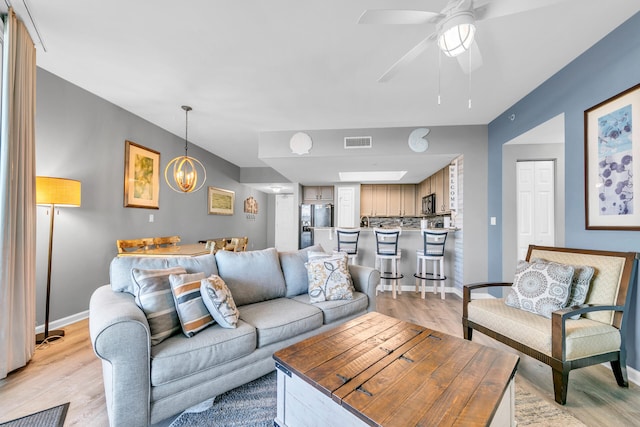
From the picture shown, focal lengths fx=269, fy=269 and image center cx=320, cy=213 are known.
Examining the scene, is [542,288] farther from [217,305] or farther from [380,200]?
[380,200]

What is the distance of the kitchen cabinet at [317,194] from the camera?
291 inches

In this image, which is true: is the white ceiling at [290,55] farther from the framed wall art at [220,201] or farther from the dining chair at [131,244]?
the framed wall art at [220,201]

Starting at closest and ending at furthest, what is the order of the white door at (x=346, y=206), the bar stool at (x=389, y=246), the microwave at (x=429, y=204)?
the bar stool at (x=389, y=246) < the microwave at (x=429, y=204) < the white door at (x=346, y=206)

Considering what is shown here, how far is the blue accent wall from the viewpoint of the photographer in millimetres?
1945

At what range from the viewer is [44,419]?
1.49 m

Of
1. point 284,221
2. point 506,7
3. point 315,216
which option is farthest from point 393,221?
point 506,7

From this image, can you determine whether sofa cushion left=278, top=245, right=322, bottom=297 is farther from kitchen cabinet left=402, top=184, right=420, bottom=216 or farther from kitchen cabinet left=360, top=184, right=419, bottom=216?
kitchen cabinet left=402, top=184, right=420, bottom=216

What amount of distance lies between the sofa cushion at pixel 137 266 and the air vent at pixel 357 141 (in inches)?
115

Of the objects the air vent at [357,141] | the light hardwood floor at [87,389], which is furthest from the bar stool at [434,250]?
the air vent at [357,141]

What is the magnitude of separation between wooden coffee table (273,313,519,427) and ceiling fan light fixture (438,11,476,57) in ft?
5.68

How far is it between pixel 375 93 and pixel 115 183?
3.45 m

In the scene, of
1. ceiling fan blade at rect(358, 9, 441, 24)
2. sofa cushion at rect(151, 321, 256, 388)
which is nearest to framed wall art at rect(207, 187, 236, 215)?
sofa cushion at rect(151, 321, 256, 388)

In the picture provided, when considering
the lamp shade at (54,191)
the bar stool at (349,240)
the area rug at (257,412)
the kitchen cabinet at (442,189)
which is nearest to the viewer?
the area rug at (257,412)

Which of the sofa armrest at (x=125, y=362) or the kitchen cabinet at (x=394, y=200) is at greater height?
the kitchen cabinet at (x=394, y=200)
